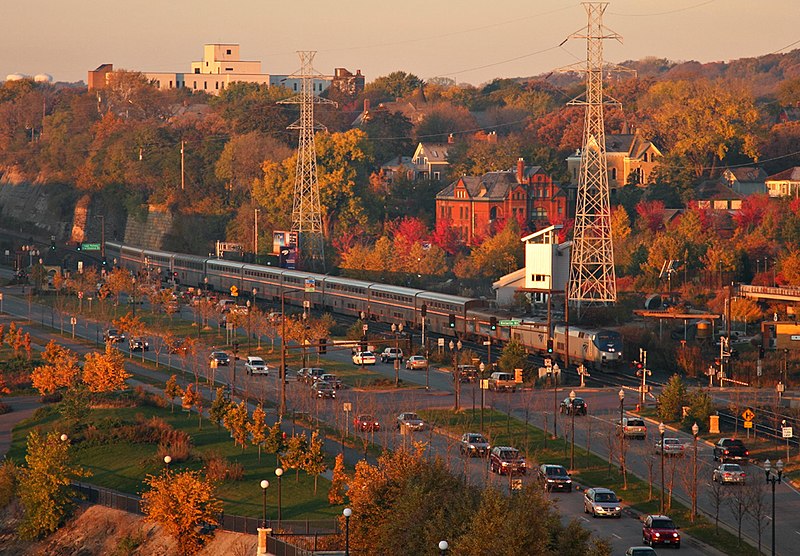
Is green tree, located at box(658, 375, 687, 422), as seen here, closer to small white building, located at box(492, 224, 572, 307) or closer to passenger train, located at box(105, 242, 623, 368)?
passenger train, located at box(105, 242, 623, 368)

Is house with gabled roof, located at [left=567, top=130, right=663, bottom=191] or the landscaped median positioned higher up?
house with gabled roof, located at [left=567, top=130, right=663, bottom=191]

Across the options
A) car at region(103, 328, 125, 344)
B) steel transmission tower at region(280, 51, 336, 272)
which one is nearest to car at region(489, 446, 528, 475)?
car at region(103, 328, 125, 344)

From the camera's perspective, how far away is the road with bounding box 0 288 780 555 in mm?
50281

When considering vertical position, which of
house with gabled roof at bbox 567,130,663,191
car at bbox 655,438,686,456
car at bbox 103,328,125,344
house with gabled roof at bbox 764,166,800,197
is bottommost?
car at bbox 655,438,686,456

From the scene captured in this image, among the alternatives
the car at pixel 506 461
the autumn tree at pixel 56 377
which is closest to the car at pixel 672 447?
the car at pixel 506 461

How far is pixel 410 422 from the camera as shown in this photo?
216 feet

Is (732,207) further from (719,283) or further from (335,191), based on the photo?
(335,191)

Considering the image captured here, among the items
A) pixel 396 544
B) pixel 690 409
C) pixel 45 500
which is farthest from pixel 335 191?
pixel 396 544

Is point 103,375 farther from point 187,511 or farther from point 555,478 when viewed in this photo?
point 555,478

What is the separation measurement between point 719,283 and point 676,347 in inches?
972

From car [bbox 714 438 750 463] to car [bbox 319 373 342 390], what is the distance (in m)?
25.5

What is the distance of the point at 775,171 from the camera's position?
15425 centimetres

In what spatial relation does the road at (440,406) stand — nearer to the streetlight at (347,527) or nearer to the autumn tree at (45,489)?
the streetlight at (347,527)

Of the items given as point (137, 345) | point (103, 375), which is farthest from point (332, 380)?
point (137, 345)
